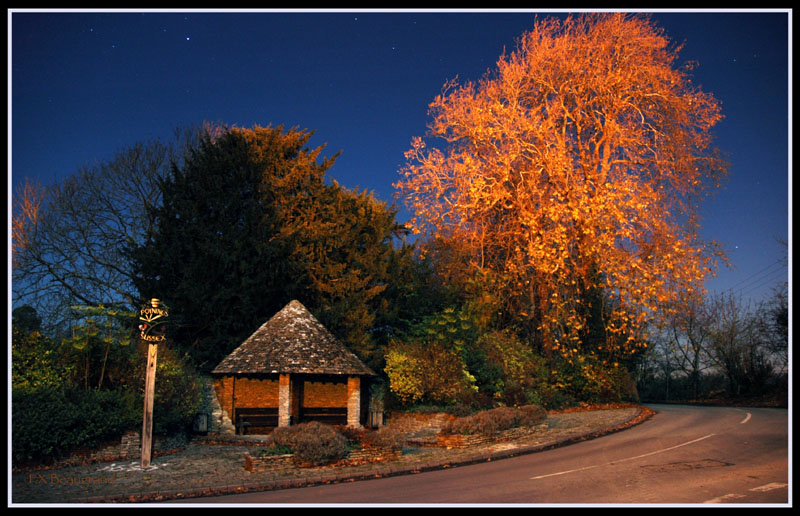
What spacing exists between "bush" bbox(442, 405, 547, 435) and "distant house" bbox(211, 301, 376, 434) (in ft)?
15.2

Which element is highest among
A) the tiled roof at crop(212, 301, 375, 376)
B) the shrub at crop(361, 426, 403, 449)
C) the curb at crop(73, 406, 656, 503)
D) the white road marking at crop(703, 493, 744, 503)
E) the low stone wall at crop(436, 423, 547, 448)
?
the tiled roof at crop(212, 301, 375, 376)

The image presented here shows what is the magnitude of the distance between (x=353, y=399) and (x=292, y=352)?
316 centimetres

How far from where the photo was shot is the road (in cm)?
1065

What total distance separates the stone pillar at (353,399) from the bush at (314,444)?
720 cm

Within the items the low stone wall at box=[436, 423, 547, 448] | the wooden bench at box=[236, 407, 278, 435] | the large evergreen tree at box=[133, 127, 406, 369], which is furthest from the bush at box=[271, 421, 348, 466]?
the large evergreen tree at box=[133, 127, 406, 369]

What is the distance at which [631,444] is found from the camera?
17047 mm

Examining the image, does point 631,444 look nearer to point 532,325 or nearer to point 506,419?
point 506,419

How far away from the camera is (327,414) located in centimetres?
2345

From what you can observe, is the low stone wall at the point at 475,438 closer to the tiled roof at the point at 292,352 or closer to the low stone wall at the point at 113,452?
the tiled roof at the point at 292,352

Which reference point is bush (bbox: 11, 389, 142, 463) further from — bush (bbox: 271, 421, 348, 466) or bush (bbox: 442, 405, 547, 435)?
bush (bbox: 442, 405, 547, 435)

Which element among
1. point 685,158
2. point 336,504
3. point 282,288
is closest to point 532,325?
point 685,158

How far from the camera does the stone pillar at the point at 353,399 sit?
22.7 meters

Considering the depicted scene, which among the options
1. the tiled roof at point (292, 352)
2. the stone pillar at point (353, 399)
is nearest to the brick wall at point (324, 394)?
the stone pillar at point (353, 399)
